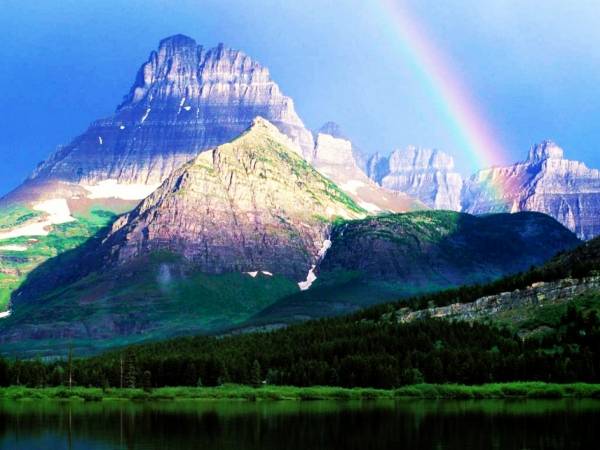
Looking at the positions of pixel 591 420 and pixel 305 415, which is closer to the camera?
pixel 591 420

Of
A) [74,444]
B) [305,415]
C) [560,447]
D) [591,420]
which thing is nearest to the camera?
[560,447]

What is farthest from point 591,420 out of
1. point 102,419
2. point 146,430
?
point 102,419

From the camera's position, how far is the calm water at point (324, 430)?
474ft

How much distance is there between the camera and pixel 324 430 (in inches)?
6447

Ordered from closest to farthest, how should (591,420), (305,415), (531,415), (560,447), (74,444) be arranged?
(560,447) < (74,444) < (591,420) < (531,415) < (305,415)

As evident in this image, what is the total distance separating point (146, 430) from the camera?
6663 inches

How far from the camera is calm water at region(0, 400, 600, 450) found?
5684 inches

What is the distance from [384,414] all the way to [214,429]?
38347 mm

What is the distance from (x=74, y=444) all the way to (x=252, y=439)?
26358mm

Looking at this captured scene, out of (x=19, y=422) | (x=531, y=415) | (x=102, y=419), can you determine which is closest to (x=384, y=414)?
(x=531, y=415)

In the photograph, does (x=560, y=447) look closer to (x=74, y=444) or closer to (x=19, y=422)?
(x=74, y=444)

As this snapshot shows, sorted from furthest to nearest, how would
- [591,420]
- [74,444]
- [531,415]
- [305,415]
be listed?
[305,415]
[531,415]
[591,420]
[74,444]

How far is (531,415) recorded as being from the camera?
181 m

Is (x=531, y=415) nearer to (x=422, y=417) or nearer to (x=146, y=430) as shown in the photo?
(x=422, y=417)
